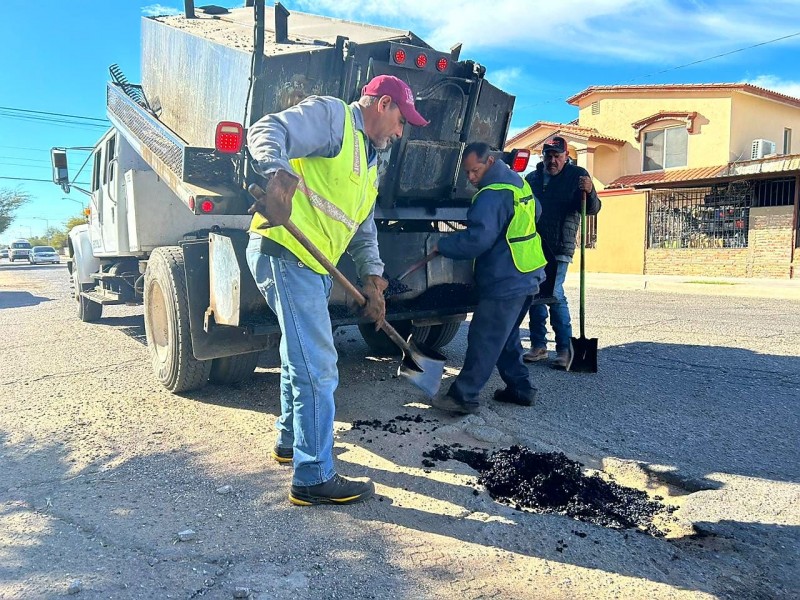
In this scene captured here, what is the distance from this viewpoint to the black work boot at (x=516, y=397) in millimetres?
4219

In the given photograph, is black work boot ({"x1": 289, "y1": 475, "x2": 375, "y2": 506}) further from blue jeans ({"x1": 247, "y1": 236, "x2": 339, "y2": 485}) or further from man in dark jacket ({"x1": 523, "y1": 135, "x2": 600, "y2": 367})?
man in dark jacket ({"x1": 523, "y1": 135, "x2": 600, "y2": 367})

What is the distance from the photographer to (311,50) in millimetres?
3631

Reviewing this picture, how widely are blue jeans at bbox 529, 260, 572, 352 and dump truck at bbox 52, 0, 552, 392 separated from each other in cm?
82

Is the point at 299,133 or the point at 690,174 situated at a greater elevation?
the point at 690,174

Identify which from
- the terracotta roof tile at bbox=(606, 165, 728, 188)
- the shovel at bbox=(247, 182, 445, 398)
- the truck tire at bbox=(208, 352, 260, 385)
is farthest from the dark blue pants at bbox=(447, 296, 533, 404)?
the terracotta roof tile at bbox=(606, 165, 728, 188)

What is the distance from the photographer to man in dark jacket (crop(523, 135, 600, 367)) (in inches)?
204

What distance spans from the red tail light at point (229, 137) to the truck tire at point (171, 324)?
971 mm

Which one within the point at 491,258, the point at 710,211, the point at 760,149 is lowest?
the point at 491,258

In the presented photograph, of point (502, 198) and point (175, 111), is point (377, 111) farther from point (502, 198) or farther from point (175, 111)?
point (175, 111)

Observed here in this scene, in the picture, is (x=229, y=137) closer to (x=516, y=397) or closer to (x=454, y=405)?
(x=454, y=405)

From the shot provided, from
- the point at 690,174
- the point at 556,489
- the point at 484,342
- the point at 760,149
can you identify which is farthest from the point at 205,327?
the point at 760,149

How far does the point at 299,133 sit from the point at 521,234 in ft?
6.09

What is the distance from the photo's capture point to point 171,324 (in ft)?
13.8

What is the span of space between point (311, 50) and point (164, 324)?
2263 mm
